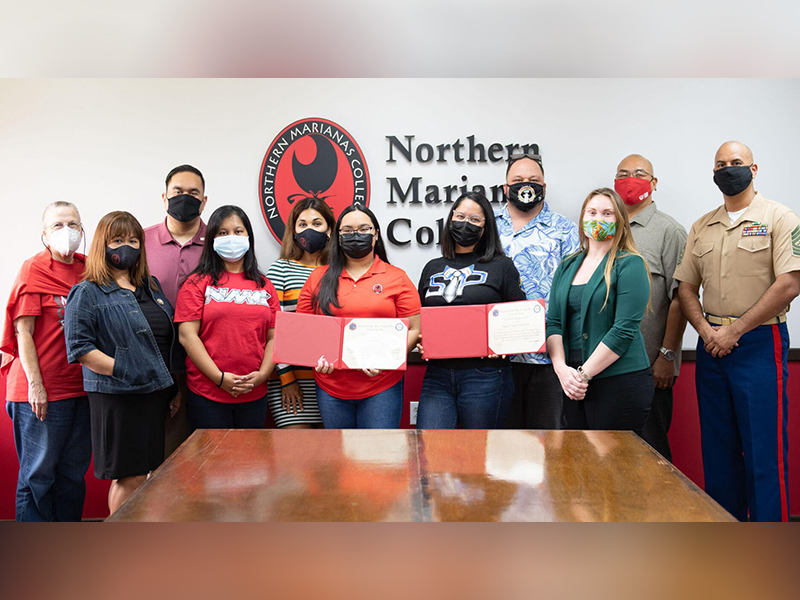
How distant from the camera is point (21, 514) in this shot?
299cm

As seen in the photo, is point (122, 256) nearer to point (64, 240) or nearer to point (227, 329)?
point (64, 240)

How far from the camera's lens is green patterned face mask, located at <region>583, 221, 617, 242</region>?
268cm

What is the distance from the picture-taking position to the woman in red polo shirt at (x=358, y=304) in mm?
2846

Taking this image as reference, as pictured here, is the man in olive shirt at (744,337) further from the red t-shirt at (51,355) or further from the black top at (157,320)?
the red t-shirt at (51,355)

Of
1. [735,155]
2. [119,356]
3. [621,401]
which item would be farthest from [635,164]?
[119,356]

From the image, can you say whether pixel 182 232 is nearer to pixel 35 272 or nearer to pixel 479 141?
pixel 35 272

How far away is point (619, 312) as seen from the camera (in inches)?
102

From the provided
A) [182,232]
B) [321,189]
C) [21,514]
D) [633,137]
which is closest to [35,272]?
[182,232]

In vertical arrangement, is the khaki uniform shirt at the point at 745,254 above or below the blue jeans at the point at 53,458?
above

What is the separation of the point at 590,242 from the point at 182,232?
7.26 ft

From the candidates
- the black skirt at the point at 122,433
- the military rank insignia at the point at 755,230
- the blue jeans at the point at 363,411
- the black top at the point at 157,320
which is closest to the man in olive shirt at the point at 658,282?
the military rank insignia at the point at 755,230

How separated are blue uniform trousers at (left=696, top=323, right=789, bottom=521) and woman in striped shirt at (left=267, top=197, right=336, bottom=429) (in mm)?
2081

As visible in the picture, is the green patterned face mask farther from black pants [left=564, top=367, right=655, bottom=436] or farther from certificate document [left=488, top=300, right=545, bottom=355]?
black pants [left=564, top=367, right=655, bottom=436]

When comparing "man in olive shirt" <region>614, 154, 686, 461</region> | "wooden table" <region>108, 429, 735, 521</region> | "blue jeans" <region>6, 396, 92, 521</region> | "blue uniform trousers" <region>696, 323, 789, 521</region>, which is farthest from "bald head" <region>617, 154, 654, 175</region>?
"blue jeans" <region>6, 396, 92, 521</region>
